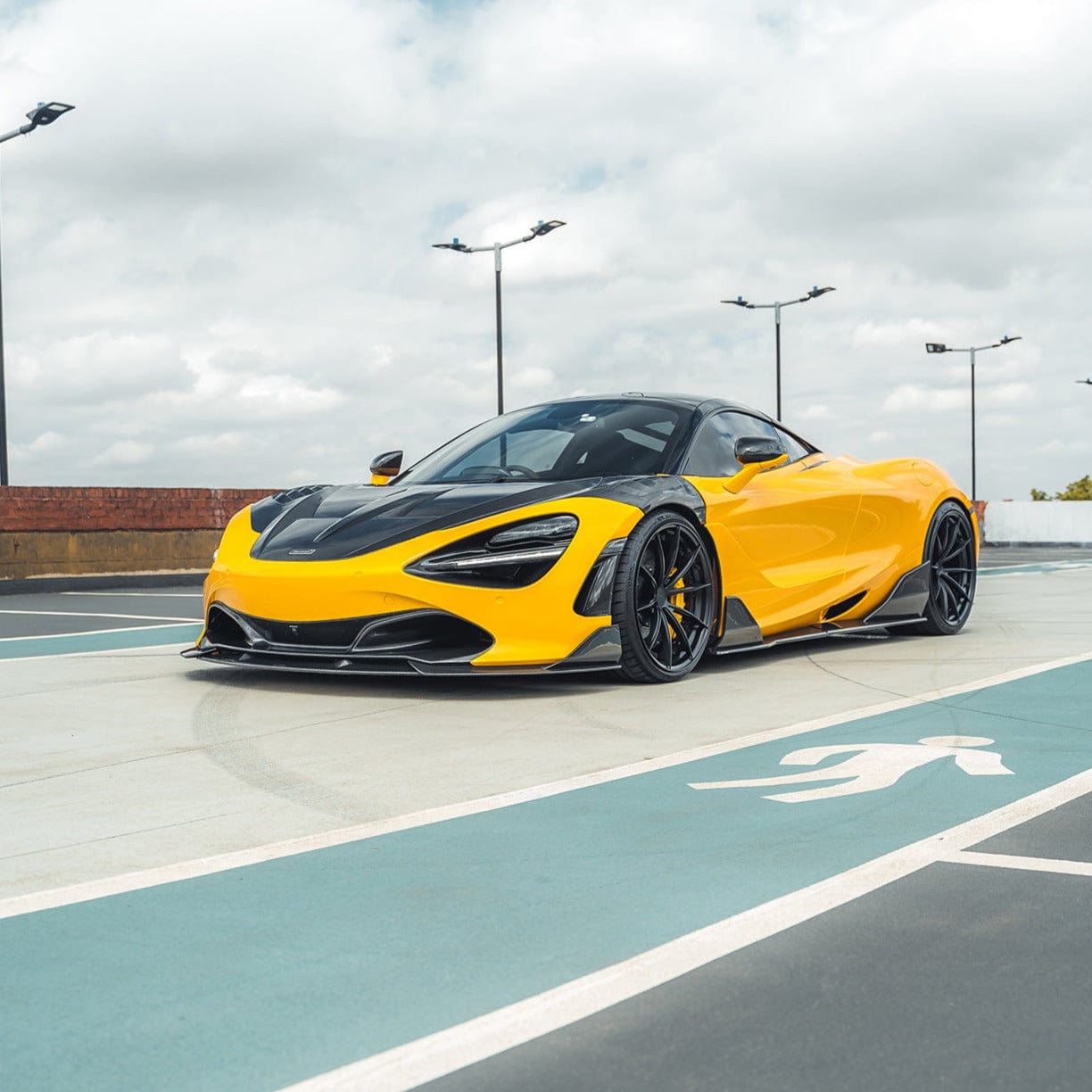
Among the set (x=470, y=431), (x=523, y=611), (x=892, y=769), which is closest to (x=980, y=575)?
(x=470, y=431)

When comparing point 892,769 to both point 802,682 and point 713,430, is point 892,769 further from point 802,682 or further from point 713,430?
point 713,430

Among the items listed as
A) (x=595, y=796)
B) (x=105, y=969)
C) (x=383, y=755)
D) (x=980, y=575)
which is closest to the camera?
(x=105, y=969)

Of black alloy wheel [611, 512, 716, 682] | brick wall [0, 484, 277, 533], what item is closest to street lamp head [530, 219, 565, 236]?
brick wall [0, 484, 277, 533]

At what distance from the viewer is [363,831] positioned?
391 centimetres

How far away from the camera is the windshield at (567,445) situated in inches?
293

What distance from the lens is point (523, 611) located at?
6387mm

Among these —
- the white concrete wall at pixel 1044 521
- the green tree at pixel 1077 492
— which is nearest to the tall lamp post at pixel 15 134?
the white concrete wall at pixel 1044 521

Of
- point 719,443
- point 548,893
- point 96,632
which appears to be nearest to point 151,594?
point 96,632

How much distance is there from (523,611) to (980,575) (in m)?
12.5

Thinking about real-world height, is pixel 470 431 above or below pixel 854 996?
above

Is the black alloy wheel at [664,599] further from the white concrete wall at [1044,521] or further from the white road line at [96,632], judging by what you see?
the white concrete wall at [1044,521]

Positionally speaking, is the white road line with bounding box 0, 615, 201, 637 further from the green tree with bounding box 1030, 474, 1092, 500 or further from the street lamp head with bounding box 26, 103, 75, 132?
the green tree with bounding box 1030, 474, 1092, 500

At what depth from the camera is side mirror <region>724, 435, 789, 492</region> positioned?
7.40 metres

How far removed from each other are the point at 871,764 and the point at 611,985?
7.66 feet
